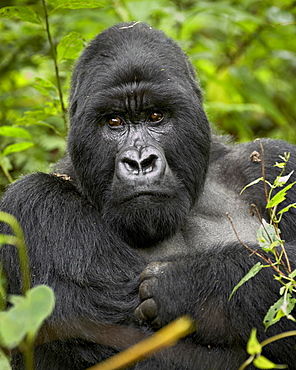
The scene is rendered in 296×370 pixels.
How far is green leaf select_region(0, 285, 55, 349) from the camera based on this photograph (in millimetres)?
1575

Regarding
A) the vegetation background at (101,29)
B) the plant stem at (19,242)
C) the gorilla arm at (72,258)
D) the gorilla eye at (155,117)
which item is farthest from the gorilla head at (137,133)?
the vegetation background at (101,29)

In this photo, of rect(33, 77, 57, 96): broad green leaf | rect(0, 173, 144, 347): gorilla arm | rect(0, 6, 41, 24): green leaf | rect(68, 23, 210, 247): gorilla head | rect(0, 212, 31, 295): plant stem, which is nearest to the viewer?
rect(0, 212, 31, 295): plant stem

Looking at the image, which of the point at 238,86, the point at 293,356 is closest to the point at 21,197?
the point at 293,356

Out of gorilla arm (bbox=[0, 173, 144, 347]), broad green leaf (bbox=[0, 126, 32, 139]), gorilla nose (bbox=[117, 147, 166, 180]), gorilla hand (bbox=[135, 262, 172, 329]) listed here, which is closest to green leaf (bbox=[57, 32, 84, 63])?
broad green leaf (bbox=[0, 126, 32, 139])

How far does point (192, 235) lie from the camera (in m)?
3.59

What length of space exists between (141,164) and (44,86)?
1.60 metres

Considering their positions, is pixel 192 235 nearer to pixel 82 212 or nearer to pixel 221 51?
pixel 82 212

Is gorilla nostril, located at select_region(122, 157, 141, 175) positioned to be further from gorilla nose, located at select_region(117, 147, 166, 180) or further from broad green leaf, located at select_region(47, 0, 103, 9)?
broad green leaf, located at select_region(47, 0, 103, 9)

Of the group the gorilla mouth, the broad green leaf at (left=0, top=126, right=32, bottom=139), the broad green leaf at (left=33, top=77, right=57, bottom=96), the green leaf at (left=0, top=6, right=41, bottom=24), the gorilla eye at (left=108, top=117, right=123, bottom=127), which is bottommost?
the broad green leaf at (left=0, top=126, right=32, bottom=139)

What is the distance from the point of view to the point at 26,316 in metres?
1.62

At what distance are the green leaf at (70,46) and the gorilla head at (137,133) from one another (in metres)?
0.85

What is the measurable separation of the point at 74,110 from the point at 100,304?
3.96ft

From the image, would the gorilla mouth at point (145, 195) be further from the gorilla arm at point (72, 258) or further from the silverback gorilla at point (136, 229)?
the gorilla arm at point (72, 258)

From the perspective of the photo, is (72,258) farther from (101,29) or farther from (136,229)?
(101,29)
